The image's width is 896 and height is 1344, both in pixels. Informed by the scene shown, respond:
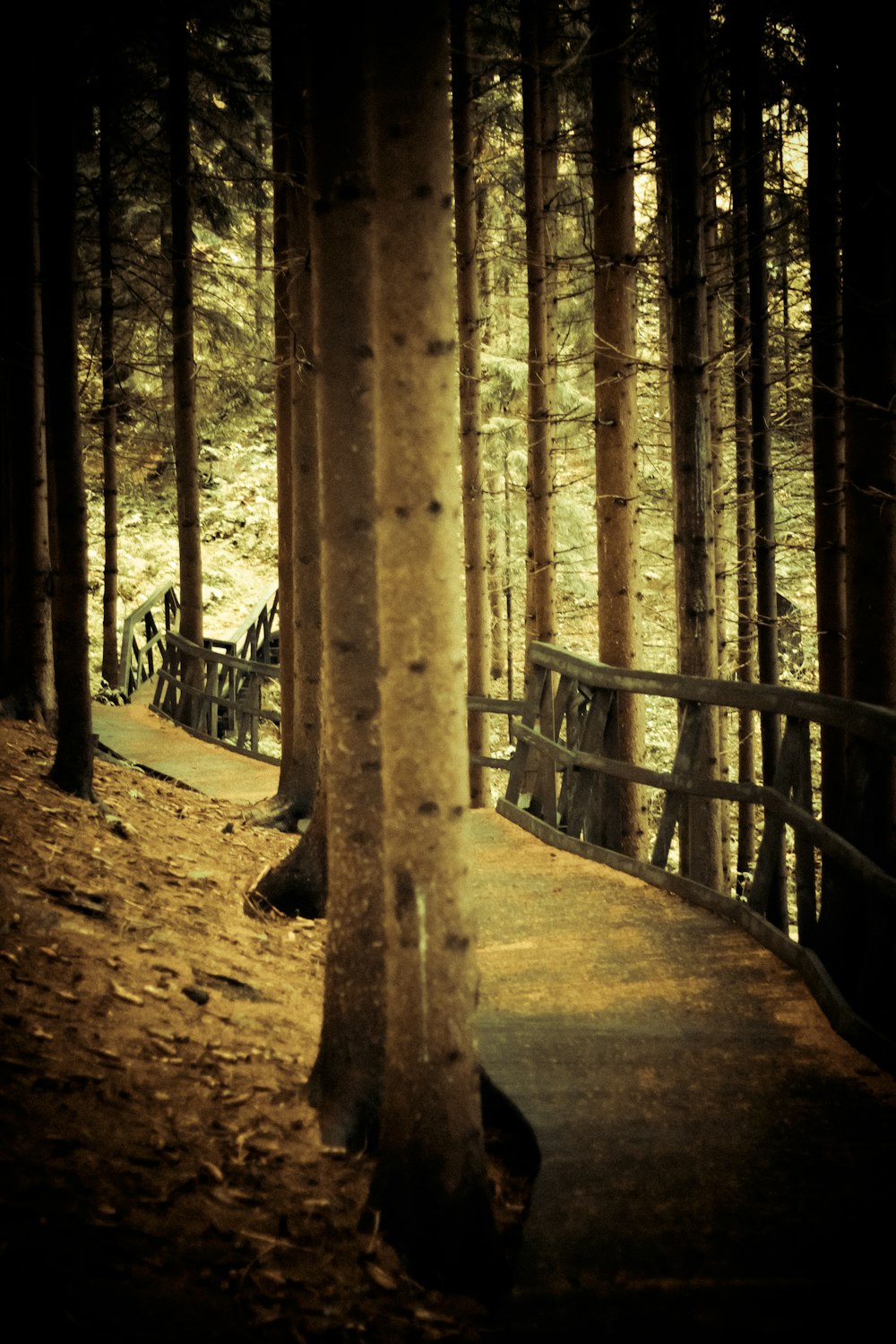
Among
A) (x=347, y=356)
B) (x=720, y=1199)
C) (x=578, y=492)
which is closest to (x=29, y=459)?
(x=347, y=356)

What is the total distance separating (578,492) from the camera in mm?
22000

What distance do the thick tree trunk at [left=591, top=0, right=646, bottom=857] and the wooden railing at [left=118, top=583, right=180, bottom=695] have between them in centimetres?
1013

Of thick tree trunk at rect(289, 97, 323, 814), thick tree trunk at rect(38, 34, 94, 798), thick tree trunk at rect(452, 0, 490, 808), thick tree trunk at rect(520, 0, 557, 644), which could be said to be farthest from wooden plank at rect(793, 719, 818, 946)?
thick tree trunk at rect(520, 0, 557, 644)

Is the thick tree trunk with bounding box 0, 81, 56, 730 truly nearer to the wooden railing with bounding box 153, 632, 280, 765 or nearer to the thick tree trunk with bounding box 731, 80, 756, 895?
the wooden railing with bounding box 153, 632, 280, 765

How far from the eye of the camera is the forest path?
2.75 m

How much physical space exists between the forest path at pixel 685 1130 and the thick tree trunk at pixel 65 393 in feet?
14.3

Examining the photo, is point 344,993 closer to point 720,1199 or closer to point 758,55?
point 720,1199

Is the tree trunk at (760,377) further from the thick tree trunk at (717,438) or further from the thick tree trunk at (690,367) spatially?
the thick tree trunk at (690,367)

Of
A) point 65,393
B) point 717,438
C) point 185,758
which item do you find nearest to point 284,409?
point 65,393

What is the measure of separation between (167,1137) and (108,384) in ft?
49.4

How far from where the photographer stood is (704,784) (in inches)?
236

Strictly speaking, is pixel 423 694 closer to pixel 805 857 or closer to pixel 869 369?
pixel 805 857

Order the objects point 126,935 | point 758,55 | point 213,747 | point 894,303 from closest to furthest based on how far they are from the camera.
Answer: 1. point 126,935
2. point 894,303
3. point 758,55
4. point 213,747

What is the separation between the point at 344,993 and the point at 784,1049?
1.95 metres
